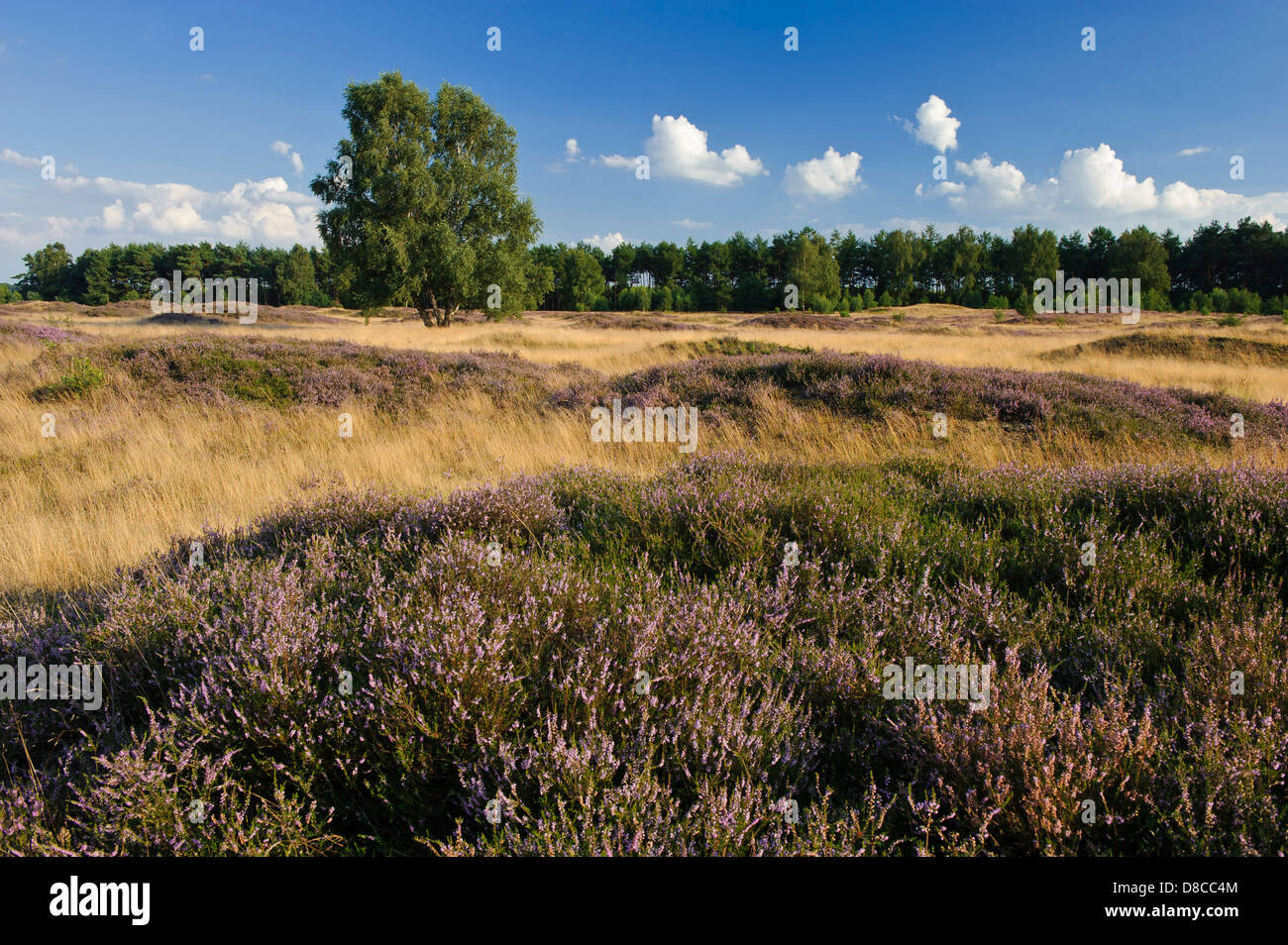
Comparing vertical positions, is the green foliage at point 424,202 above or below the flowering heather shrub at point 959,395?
above

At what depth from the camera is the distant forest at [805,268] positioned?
6588 cm

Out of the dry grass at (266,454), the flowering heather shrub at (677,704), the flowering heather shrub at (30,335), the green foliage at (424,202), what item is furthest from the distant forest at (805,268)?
the flowering heather shrub at (677,704)

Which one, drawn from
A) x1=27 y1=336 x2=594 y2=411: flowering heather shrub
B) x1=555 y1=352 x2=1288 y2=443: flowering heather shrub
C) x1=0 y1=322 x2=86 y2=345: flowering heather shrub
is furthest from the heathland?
x1=0 y1=322 x2=86 y2=345: flowering heather shrub

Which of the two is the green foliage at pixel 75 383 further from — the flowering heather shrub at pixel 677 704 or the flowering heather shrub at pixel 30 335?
the flowering heather shrub at pixel 677 704

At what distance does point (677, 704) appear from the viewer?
232cm

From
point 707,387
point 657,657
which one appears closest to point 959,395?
point 707,387

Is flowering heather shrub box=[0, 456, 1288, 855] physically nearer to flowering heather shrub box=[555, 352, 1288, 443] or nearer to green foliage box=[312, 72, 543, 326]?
flowering heather shrub box=[555, 352, 1288, 443]

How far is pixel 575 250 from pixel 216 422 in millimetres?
71211

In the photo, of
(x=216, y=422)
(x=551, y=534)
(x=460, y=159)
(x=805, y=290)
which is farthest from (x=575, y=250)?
(x=551, y=534)

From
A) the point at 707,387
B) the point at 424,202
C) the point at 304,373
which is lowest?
the point at 707,387

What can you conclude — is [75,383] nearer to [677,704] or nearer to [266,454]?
[266,454]

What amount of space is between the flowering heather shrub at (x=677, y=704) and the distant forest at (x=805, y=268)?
59.0 meters

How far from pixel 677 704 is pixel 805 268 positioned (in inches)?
2662
